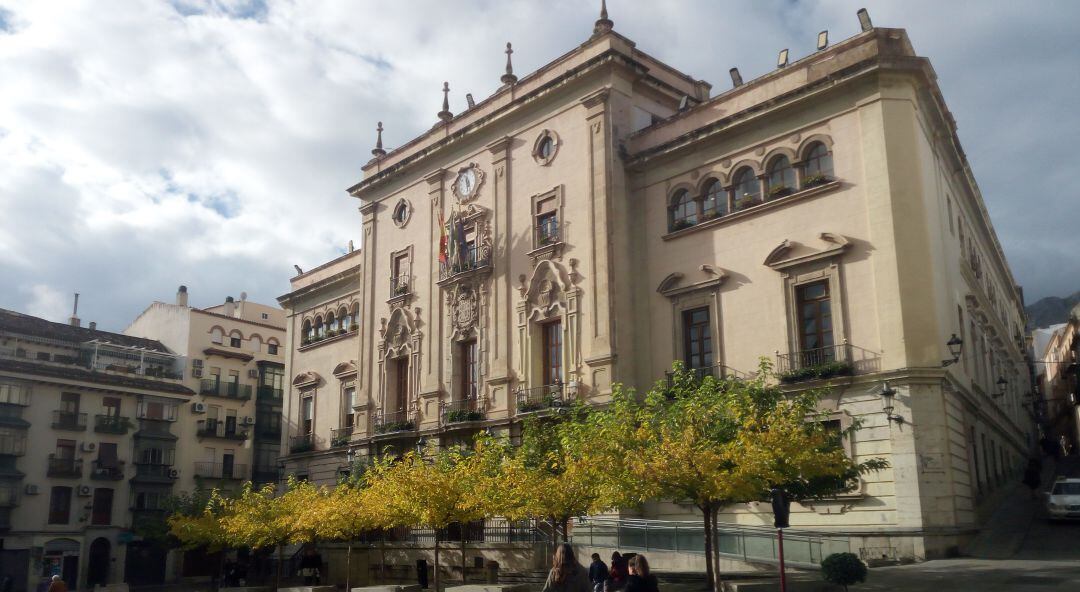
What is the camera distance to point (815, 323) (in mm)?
27109

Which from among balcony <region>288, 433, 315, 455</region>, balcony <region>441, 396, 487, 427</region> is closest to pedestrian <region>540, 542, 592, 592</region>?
balcony <region>441, 396, 487, 427</region>

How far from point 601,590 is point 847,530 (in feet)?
32.0

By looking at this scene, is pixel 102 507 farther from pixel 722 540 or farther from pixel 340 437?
pixel 722 540

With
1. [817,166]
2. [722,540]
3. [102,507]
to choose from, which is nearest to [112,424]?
[102,507]

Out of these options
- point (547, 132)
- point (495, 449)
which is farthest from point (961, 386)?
point (547, 132)

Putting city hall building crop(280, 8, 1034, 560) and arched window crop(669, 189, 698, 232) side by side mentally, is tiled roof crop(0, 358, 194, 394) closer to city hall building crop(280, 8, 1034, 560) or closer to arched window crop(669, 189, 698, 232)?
city hall building crop(280, 8, 1034, 560)

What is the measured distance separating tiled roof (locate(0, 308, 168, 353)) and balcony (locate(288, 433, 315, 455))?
1783 cm

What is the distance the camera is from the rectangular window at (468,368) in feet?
121

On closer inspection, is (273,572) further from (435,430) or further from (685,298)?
(685,298)

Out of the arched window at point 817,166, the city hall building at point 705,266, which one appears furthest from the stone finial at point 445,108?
the arched window at point 817,166

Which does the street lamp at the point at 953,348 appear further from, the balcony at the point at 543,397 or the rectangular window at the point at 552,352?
the rectangular window at the point at 552,352

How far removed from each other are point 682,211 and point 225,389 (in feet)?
131

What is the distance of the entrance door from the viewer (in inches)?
1967

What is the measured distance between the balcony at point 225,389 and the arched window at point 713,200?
39894 millimetres
